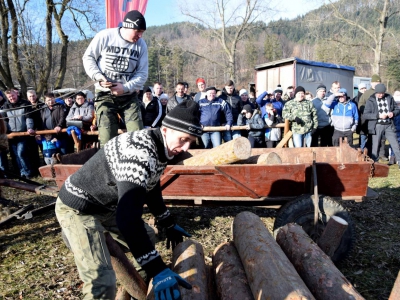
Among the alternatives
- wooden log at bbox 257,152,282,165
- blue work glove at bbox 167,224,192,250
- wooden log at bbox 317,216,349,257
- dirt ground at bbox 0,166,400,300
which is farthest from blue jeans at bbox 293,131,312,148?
blue work glove at bbox 167,224,192,250

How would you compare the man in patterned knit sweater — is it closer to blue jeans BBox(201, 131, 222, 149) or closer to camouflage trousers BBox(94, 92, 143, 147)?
camouflage trousers BBox(94, 92, 143, 147)

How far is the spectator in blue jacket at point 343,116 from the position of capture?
27.4 ft

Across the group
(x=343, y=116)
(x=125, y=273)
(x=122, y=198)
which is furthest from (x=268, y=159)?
(x=343, y=116)

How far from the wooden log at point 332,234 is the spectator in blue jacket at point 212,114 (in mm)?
4284

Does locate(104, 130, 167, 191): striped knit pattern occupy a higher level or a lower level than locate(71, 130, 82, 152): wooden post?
higher

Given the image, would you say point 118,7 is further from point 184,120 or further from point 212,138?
point 184,120

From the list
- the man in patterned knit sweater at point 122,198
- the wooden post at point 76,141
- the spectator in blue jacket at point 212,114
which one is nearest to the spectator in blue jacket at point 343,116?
the spectator in blue jacket at point 212,114

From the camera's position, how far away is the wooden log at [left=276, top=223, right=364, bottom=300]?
2221 millimetres

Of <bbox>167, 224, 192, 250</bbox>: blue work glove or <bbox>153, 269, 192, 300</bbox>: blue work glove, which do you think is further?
<bbox>167, 224, 192, 250</bbox>: blue work glove

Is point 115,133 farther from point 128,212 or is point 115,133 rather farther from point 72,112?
point 72,112

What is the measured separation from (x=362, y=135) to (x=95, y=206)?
8.49m

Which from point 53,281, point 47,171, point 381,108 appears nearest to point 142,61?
point 47,171

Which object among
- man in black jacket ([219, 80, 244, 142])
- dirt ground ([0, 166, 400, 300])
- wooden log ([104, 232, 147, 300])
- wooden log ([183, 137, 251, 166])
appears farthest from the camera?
man in black jacket ([219, 80, 244, 142])

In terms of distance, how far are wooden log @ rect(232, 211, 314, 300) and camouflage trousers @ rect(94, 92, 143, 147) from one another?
6.72 ft
